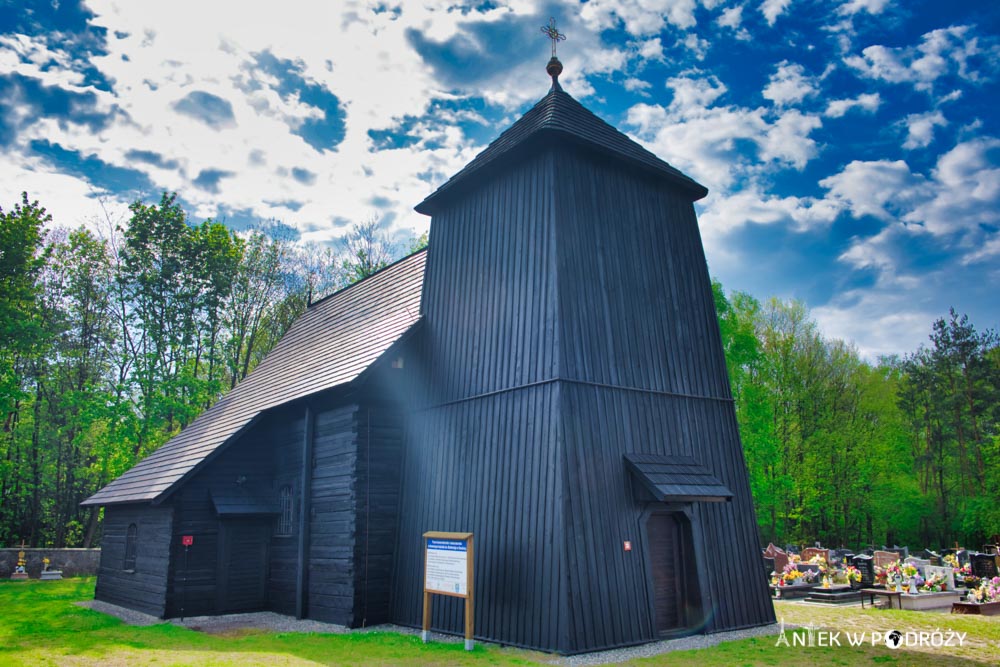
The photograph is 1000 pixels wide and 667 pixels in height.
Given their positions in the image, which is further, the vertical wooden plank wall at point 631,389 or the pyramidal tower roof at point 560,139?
the pyramidal tower roof at point 560,139

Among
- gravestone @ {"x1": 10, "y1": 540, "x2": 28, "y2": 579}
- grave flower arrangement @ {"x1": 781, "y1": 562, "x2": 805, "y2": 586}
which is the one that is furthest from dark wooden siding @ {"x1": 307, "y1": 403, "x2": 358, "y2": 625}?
gravestone @ {"x1": 10, "y1": 540, "x2": 28, "y2": 579}

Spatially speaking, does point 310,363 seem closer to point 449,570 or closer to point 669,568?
point 449,570

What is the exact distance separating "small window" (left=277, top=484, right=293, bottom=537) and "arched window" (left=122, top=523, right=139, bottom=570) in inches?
158

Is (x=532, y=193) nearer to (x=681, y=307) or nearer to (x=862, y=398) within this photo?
(x=681, y=307)

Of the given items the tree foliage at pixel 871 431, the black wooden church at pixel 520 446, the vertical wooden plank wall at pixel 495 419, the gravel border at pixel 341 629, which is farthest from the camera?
the tree foliage at pixel 871 431

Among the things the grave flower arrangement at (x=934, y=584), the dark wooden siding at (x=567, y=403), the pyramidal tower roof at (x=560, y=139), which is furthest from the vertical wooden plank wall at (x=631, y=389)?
the grave flower arrangement at (x=934, y=584)

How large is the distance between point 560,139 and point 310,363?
912 centimetres

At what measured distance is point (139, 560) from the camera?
1667 centimetres

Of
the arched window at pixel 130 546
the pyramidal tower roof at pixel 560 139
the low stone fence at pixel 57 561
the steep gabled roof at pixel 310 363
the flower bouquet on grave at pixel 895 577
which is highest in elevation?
the pyramidal tower roof at pixel 560 139

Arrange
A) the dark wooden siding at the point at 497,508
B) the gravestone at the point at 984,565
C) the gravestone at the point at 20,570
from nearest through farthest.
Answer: the dark wooden siding at the point at 497,508
the gravestone at the point at 984,565
the gravestone at the point at 20,570

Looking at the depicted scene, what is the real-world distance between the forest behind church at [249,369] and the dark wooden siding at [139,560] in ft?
34.7

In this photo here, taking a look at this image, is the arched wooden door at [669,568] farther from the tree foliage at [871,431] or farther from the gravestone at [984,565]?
the tree foliage at [871,431]

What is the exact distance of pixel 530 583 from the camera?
10.1 metres

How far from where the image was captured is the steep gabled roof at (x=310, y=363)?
1509 cm
